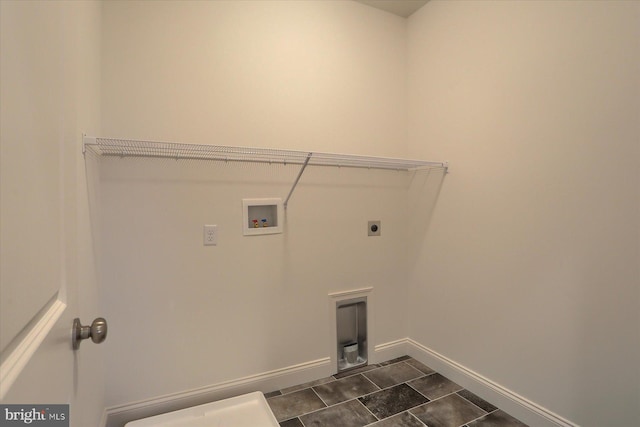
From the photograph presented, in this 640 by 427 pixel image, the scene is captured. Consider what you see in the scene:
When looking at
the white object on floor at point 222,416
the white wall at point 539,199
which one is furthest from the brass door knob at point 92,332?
the white wall at point 539,199

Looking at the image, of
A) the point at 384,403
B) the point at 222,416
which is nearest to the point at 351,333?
the point at 384,403

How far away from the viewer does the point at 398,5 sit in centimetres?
228

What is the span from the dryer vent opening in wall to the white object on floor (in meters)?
0.73

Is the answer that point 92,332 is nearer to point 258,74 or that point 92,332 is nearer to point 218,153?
point 218,153

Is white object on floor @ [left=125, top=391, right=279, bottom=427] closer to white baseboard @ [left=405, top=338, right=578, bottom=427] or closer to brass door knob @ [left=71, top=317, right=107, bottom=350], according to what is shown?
brass door knob @ [left=71, top=317, right=107, bottom=350]

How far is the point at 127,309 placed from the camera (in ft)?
5.38

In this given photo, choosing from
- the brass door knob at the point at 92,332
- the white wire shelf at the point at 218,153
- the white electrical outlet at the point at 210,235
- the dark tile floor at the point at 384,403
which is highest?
the white wire shelf at the point at 218,153

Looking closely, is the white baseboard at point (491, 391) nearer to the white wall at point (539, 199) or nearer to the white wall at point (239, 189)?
the white wall at point (539, 199)

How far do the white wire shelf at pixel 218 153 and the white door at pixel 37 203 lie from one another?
43 centimetres

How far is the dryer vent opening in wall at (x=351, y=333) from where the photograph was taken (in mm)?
2238

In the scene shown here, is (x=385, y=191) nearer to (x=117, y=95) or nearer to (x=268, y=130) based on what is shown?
(x=268, y=130)

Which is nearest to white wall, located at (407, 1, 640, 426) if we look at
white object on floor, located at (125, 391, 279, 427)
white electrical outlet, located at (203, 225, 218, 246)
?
white object on floor, located at (125, 391, 279, 427)

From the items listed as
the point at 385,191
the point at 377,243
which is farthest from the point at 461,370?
the point at 385,191

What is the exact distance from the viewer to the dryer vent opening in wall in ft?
7.34
